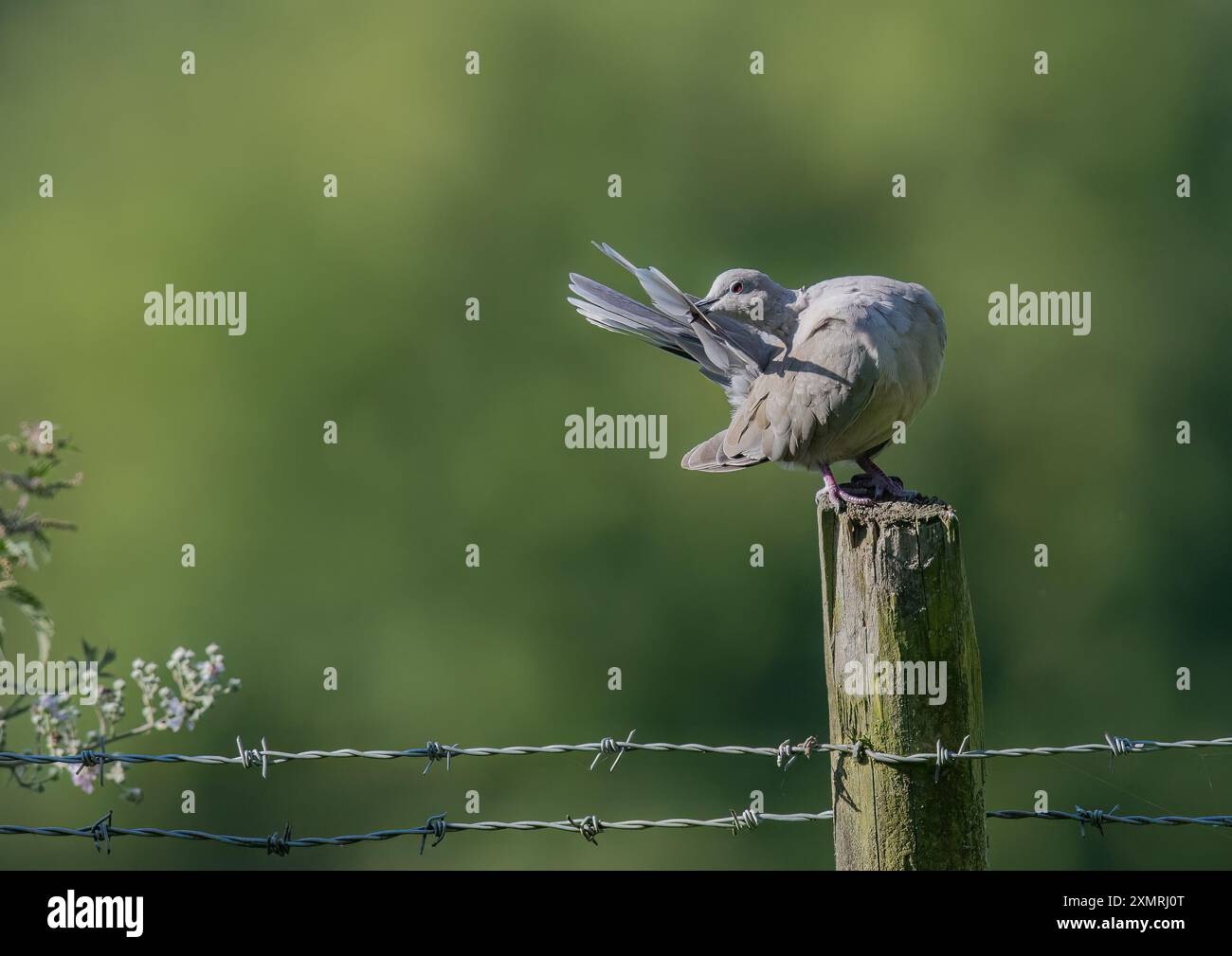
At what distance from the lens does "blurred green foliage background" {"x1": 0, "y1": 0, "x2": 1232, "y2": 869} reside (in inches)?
593

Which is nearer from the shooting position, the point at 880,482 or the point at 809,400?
the point at 809,400

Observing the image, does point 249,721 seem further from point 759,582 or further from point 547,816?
point 759,582

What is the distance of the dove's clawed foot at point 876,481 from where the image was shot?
5.08 m

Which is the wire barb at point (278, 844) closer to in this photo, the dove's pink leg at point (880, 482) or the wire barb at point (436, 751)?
the wire barb at point (436, 751)

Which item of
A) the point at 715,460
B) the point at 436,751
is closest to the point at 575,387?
the point at 715,460

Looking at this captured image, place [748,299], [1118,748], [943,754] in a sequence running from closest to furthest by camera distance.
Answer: [943,754]
[1118,748]
[748,299]

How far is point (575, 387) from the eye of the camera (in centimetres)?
1573

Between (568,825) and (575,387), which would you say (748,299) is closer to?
(568,825)

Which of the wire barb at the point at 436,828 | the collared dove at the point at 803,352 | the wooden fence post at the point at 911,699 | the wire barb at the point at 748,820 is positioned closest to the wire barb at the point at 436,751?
the wire barb at the point at 436,828

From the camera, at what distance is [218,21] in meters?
17.6

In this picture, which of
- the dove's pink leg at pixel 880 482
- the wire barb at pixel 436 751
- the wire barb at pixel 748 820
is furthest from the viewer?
the dove's pink leg at pixel 880 482

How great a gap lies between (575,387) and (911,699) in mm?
12662

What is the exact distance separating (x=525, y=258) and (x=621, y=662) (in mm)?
4819
